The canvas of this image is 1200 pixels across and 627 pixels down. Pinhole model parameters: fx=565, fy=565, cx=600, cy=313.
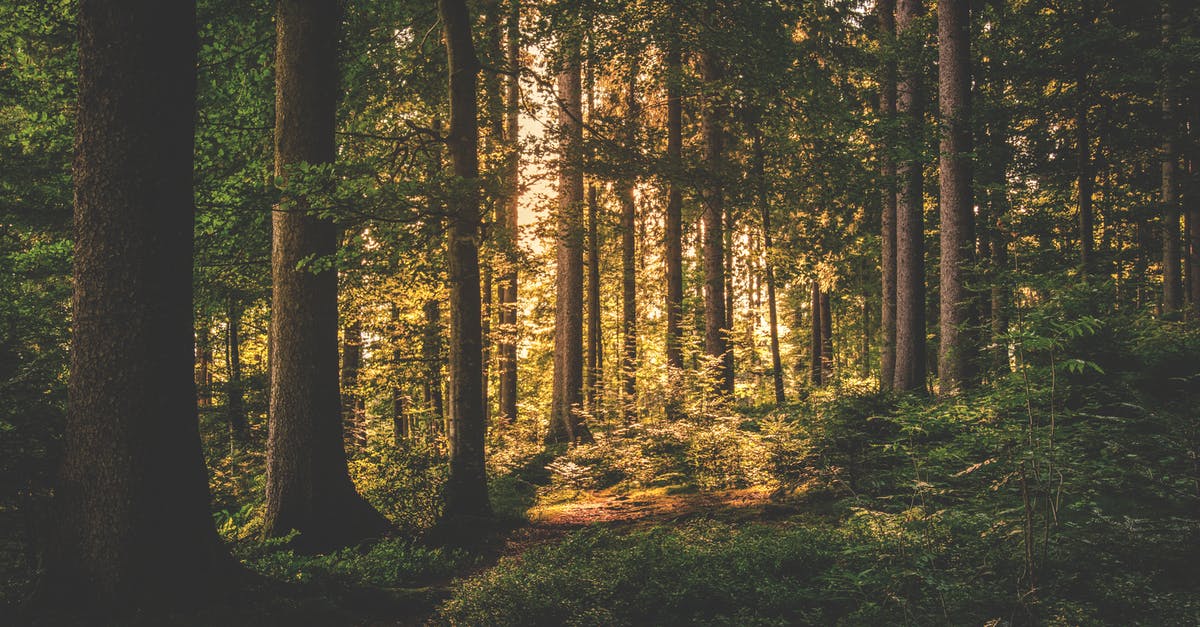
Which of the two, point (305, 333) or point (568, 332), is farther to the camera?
point (568, 332)

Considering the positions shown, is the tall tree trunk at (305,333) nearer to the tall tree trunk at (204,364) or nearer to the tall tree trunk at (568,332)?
the tall tree trunk at (204,364)

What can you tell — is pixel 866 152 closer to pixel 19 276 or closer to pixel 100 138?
pixel 100 138

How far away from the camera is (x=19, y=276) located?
29.3 feet

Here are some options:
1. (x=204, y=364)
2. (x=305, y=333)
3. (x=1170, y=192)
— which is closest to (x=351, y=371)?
(x=204, y=364)

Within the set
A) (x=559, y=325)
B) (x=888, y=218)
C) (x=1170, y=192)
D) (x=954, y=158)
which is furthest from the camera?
(x=888, y=218)

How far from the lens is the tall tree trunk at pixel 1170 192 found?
35.7 feet

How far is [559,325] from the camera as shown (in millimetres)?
14938

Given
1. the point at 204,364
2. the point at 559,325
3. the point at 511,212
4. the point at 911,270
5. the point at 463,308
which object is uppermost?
the point at 511,212

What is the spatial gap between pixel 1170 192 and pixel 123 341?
61.0 ft

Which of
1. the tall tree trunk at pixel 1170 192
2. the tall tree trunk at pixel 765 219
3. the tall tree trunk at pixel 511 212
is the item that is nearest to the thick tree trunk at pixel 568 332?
the tall tree trunk at pixel 511 212

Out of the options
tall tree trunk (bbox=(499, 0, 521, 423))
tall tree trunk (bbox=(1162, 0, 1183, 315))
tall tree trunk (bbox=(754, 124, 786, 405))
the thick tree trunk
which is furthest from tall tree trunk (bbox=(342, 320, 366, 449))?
tall tree trunk (bbox=(1162, 0, 1183, 315))

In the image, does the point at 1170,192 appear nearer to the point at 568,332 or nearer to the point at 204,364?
the point at 568,332

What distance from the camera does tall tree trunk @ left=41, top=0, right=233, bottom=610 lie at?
163 inches

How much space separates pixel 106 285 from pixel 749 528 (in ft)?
22.1
